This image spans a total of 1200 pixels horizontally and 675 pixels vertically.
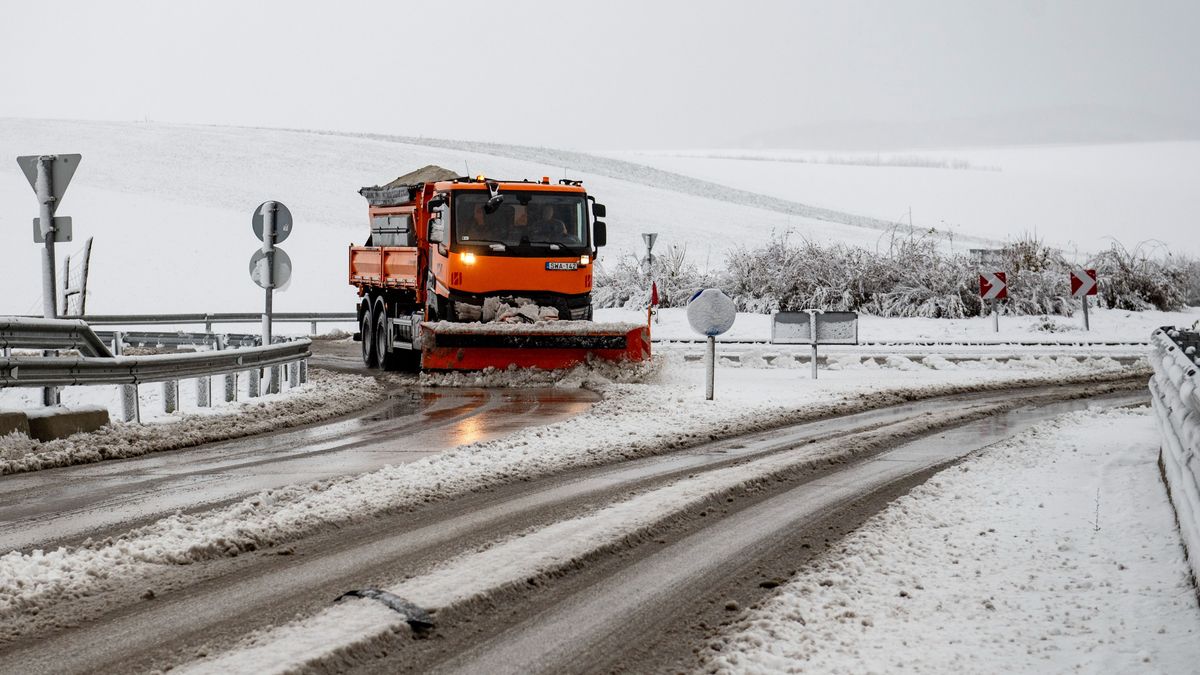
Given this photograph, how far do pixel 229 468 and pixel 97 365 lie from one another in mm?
3006

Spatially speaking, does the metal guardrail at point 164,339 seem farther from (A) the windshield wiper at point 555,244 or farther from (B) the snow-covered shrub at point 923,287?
(B) the snow-covered shrub at point 923,287

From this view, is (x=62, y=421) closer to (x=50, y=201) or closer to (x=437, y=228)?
(x=50, y=201)

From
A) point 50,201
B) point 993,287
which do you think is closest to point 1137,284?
point 993,287

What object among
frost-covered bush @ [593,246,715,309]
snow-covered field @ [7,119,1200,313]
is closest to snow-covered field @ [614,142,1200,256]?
snow-covered field @ [7,119,1200,313]

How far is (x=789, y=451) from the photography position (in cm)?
1002

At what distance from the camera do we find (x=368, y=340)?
21828mm

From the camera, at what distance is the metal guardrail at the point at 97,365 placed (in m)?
10.6

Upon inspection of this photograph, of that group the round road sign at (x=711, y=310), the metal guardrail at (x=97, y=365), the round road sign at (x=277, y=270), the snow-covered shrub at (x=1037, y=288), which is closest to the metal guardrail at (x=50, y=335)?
the metal guardrail at (x=97, y=365)

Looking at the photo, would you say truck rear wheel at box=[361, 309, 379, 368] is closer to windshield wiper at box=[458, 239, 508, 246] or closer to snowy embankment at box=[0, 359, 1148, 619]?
windshield wiper at box=[458, 239, 508, 246]

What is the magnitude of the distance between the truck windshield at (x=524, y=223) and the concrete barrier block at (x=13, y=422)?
8.17 metres

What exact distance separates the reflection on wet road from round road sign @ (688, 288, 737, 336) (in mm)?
1595

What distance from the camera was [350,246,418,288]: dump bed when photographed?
19.3 metres

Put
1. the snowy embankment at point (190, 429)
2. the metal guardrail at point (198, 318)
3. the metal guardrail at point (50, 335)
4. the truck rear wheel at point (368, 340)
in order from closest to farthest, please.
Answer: the snowy embankment at point (190, 429), the metal guardrail at point (50, 335), the truck rear wheel at point (368, 340), the metal guardrail at point (198, 318)

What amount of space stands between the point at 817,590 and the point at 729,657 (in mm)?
1095
